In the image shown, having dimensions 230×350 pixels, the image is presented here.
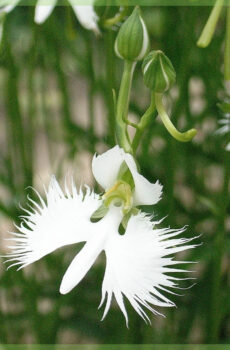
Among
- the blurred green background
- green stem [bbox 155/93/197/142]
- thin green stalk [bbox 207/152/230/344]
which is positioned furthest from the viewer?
the blurred green background

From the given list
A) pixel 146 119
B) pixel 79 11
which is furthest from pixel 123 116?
pixel 79 11

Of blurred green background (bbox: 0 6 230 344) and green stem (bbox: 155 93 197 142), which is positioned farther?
blurred green background (bbox: 0 6 230 344)

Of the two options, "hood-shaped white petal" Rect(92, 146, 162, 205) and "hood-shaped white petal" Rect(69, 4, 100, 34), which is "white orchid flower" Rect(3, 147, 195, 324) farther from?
"hood-shaped white petal" Rect(69, 4, 100, 34)

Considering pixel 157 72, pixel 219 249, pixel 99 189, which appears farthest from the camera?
pixel 99 189

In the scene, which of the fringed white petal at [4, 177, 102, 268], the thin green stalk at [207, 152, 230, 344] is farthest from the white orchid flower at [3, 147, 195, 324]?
the thin green stalk at [207, 152, 230, 344]

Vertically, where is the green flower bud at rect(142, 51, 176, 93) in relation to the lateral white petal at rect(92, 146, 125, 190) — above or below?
above

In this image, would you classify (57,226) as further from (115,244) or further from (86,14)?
(86,14)

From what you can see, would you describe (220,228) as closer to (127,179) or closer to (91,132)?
(127,179)
